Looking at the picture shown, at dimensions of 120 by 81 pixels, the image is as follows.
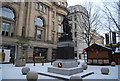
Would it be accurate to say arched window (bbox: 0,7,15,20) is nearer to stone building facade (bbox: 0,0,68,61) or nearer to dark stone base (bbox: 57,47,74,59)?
stone building facade (bbox: 0,0,68,61)

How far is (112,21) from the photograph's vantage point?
17.0 m

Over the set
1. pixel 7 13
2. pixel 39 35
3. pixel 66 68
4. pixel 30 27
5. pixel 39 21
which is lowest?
pixel 66 68

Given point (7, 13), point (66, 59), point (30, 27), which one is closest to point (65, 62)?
point (66, 59)

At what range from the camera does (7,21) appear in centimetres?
2498

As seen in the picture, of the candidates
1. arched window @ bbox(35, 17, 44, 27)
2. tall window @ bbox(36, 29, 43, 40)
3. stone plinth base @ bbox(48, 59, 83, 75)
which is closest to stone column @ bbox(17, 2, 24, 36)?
arched window @ bbox(35, 17, 44, 27)

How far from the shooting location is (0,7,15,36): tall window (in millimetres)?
24562

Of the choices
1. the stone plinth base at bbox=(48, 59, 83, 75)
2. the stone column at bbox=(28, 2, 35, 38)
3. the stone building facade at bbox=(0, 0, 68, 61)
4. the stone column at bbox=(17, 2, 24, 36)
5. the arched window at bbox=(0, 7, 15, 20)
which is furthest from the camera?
the stone column at bbox=(28, 2, 35, 38)

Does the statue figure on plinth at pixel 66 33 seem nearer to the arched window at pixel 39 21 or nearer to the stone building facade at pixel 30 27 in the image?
the stone building facade at pixel 30 27

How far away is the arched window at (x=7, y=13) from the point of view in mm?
24433

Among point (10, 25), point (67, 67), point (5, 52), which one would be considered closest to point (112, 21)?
point (67, 67)

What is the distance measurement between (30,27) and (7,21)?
18.6 ft

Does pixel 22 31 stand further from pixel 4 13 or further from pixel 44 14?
pixel 44 14

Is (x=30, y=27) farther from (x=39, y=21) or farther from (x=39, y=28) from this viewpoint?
(x=39, y=21)

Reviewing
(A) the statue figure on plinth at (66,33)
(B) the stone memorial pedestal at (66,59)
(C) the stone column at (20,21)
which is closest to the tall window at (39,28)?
(C) the stone column at (20,21)
